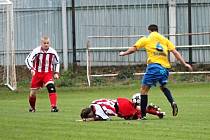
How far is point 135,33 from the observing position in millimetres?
32031

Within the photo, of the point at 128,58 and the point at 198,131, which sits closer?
the point at 198,131

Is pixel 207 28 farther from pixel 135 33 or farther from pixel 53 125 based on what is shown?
pixel 53 125

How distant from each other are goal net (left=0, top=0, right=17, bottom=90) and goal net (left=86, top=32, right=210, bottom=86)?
332 cm

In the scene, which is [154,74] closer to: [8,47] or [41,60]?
[41,60]

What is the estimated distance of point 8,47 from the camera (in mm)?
28547

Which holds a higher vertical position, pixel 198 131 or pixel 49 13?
pixel 49 13

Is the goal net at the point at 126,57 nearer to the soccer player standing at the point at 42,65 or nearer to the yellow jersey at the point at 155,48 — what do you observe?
the soccer player standing at the point at 42,65

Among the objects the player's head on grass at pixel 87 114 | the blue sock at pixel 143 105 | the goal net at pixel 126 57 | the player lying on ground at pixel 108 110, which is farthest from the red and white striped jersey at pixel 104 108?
the goal net at pixel 126 57

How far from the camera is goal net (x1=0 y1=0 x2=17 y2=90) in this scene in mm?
28219

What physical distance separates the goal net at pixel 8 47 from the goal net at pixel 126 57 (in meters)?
3.32

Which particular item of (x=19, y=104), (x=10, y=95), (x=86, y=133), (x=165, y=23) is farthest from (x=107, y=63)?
(x=86, y=133)

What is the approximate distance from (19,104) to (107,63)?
10617 millimetres

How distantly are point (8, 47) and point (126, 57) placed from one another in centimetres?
536

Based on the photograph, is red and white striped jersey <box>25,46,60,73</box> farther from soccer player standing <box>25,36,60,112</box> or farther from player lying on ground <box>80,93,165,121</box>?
player lying on ground <box>80,93,165,121</box>
